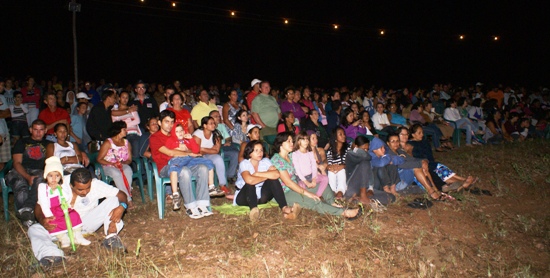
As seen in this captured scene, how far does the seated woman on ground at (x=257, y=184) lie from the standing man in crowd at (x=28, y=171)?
2.55 metres

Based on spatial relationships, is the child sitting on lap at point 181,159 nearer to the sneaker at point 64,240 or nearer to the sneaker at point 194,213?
the sneaker at point 194,213

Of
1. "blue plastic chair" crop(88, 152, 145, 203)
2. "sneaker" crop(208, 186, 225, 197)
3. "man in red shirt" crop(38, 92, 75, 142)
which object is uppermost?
"man in red shirt" crop(38, 92, 75, 142)

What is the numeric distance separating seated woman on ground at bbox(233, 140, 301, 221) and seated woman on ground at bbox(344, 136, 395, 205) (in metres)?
1.37

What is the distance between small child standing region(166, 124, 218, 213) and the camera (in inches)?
212

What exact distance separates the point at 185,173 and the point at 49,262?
1930 millimetres

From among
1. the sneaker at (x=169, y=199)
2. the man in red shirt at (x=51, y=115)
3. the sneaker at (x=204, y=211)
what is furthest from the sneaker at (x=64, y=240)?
the man in red shirt at (x=51, y=115)

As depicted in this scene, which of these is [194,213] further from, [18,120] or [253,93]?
[18,120]

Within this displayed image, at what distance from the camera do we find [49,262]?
3.89m

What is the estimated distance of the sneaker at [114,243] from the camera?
167 inches

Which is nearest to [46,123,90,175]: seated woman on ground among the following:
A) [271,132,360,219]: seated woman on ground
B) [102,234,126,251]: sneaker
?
[102,234,126,251]: sneaker

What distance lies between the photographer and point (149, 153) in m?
6.13

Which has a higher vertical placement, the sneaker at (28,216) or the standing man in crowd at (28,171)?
the standing man in crowd at (28,171)

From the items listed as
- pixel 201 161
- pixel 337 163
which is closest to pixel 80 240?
pixel 201 161

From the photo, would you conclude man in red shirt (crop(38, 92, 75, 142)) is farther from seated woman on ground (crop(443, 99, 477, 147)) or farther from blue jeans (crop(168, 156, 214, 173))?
seated woman on ground (crop(443, 99, 477, 147))
